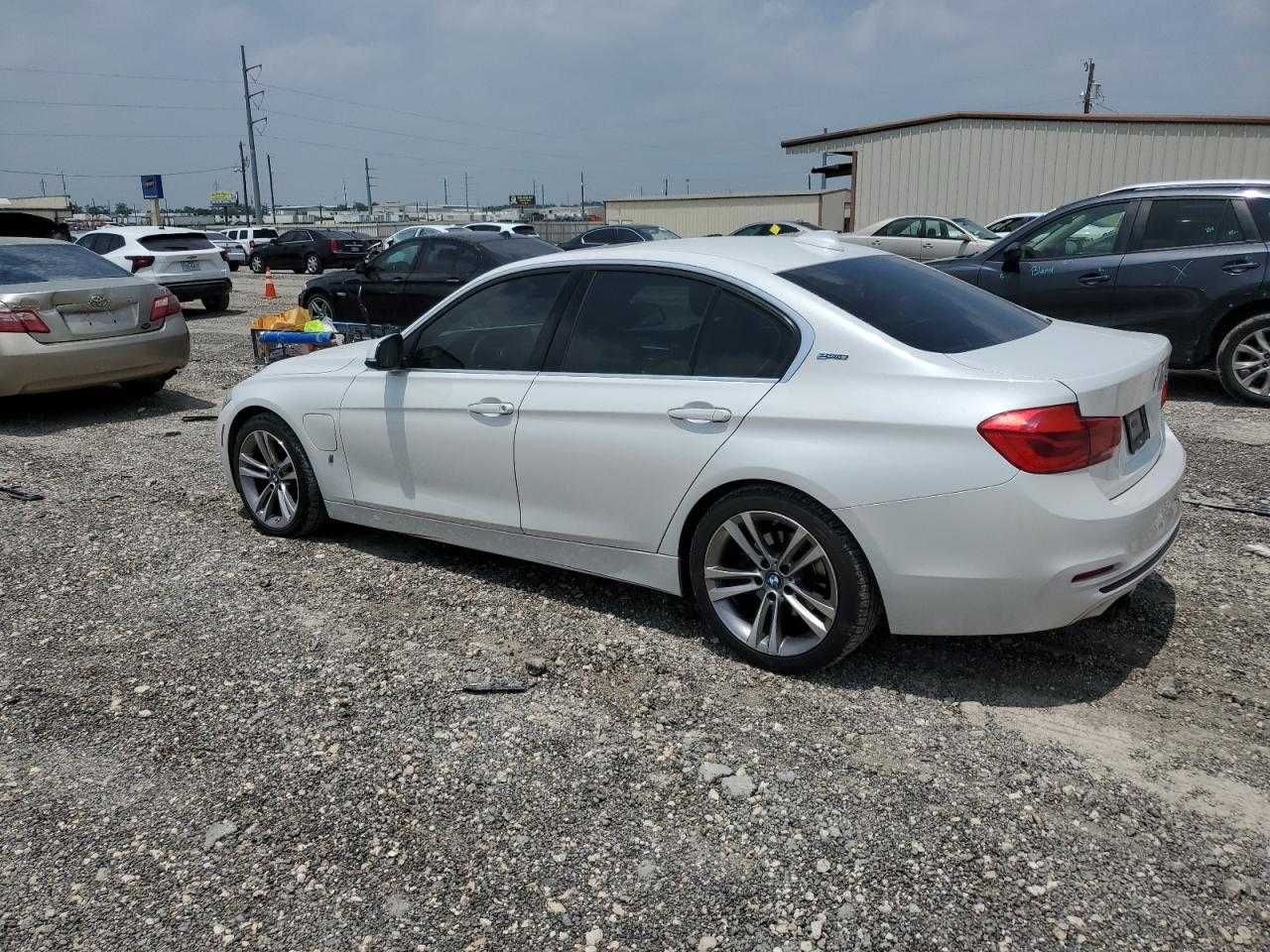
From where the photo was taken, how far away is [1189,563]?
15.9ft

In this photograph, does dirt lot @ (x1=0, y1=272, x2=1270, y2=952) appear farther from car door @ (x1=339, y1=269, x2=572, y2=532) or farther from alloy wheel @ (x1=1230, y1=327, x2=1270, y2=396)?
alloy wheel @ (x1=1230, y1=327, x2=1270, y2=396)

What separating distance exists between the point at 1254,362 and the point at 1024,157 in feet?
76.6

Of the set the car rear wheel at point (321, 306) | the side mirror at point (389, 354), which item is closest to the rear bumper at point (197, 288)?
the car rear wheel at point (321, 306)

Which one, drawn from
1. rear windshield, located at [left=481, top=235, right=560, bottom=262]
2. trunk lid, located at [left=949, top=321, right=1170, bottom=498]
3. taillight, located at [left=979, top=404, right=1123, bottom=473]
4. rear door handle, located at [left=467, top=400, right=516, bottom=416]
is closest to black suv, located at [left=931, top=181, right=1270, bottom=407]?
trunk lid, located at [left=949, top=321, right=1170, bottom=498]

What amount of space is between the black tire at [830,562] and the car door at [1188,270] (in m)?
6.24

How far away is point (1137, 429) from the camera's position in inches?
142

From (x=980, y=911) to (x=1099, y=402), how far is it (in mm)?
1669

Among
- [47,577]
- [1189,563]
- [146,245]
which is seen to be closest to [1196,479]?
[1189,563]

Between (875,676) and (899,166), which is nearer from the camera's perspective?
(875,676)

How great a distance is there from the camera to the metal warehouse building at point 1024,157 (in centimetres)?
2677

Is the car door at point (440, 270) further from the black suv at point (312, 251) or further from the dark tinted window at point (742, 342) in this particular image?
the black suv at point (312, 251)

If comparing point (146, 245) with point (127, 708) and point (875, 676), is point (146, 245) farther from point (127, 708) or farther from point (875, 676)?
point (875, 676)

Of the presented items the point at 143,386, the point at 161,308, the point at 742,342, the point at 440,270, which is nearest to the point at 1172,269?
the point at 742,342

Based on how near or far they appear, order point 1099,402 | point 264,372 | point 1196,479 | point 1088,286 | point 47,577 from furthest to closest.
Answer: point 1088,286
point 1196,479
point 264,372
point 47,577
point 1099,402
